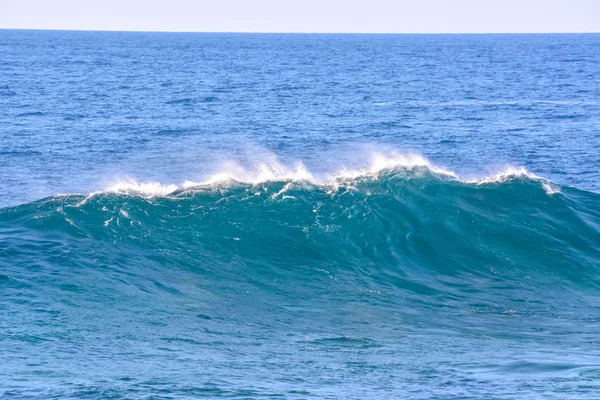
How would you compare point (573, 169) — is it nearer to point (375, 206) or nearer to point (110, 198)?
point (375, 206)

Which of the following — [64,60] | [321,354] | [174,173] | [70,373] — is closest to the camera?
[70,373]

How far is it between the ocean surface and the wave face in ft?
0.24

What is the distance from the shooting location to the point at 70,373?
15922mm

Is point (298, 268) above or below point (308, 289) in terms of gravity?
above

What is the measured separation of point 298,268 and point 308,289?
5.14 ft

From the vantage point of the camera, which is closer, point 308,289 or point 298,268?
point 308,289

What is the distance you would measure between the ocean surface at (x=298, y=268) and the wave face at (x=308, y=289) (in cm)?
A: 7

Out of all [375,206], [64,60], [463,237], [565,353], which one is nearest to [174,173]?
[375,206]

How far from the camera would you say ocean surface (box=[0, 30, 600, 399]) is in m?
16.2

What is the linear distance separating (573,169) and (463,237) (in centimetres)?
1742

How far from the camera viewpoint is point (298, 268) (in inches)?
950

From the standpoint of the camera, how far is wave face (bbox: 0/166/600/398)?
16078mm

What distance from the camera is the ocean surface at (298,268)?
1617cm

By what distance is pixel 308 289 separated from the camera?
22656 millimetres
